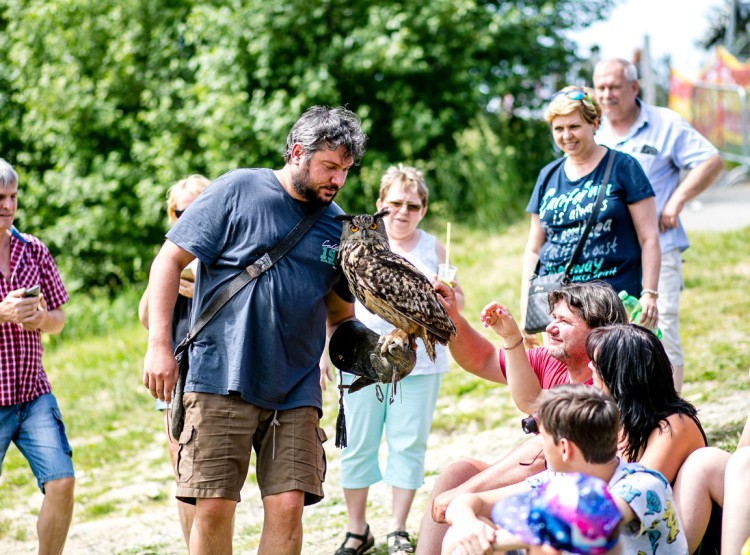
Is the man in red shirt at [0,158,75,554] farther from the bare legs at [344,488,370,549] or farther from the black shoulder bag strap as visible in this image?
the black shoulder bag strap

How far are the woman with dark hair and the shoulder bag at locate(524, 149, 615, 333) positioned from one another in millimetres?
1328

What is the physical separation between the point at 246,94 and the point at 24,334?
840cm

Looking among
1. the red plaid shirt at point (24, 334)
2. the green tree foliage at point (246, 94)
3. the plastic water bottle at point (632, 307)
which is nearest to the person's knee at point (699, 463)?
the plastic water bottle at point (632, 307)

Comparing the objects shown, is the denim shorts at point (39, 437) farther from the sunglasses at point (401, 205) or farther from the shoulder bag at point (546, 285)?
the shoulder bag at point (546, 285)

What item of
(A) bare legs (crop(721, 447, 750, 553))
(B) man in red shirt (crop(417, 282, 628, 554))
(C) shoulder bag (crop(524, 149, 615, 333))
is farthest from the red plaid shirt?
(A) bare legs (crop(721, 447, 750, 553))

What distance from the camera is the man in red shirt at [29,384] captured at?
4.33 meters

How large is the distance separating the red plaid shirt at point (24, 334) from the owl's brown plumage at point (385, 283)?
183cm

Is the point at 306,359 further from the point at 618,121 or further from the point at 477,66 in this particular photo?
the point at 477,66

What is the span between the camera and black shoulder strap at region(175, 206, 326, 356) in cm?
354

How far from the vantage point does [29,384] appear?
4.46 metres

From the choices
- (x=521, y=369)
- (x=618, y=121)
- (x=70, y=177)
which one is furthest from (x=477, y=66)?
(x=521, y=369)

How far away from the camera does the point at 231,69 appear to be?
41.3ft

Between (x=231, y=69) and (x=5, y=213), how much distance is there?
858 cm

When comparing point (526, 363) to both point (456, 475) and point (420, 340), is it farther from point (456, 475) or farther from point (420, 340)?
point (420, 340)
